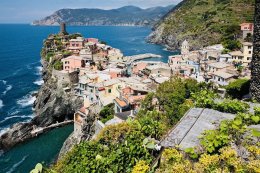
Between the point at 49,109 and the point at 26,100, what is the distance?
45.7ft

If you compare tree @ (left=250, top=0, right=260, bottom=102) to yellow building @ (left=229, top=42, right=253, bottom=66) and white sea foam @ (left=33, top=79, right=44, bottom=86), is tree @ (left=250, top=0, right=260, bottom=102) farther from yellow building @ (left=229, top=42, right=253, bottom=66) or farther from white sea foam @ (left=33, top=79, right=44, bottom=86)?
white sea foam @ (left=33, top=79, right=44, bottom=86)

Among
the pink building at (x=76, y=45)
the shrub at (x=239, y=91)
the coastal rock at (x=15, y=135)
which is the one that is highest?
the pink building at (x=76, y=45)

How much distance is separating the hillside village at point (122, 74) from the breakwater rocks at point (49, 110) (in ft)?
3.71

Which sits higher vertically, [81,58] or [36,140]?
[81,58]

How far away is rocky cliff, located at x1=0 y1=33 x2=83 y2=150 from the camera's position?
134ft

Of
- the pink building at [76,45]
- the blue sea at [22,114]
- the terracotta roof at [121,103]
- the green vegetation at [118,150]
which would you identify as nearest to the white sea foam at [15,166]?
the blue sea at [22,114]

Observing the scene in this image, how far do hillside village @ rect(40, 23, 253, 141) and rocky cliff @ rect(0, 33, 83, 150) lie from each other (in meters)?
1.15

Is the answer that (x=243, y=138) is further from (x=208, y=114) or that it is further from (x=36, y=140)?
(x=36, y=140)

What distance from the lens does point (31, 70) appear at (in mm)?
88688

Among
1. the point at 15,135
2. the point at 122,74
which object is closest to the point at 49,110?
the point at 15,135

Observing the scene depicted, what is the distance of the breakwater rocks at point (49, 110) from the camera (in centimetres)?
4081

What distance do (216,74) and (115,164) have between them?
112 feet

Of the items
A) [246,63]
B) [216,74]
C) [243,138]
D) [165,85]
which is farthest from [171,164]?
[246,63]

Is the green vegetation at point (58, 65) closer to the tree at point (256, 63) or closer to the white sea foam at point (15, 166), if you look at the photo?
the white sea foam at point (15, 166)
